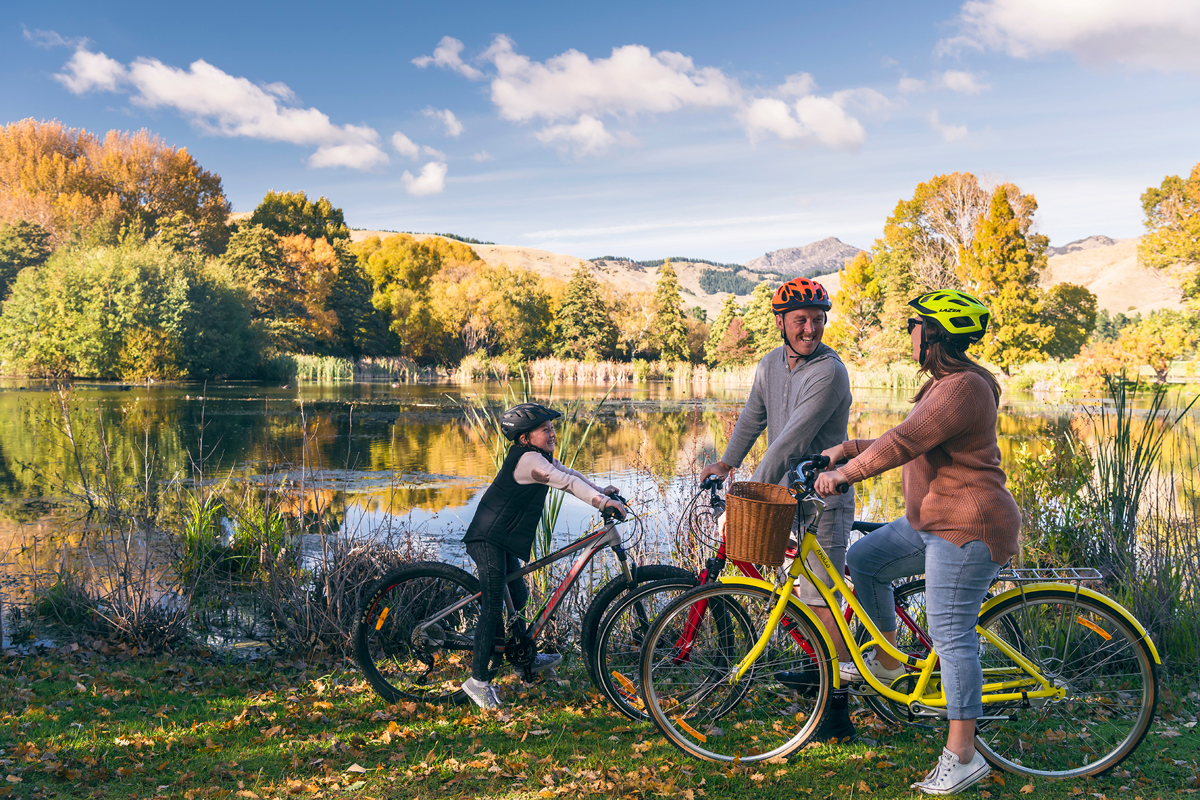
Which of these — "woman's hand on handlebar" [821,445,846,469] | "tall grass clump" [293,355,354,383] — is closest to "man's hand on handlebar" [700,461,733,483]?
"woman's hand on handlebar" [821,445,846,469]

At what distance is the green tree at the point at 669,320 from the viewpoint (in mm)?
55281

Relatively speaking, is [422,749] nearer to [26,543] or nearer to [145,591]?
[145,591]

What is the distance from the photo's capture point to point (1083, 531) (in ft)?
17.7

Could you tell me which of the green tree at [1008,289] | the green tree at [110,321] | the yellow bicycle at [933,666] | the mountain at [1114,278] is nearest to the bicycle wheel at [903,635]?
the yellow bicycle at [933,666]

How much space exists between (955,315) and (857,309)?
41.7 meters

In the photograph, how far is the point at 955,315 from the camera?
2764 mm

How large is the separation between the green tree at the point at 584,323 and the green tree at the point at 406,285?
361 inches

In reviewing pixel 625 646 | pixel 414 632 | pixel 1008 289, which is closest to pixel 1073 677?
pixel 625 646

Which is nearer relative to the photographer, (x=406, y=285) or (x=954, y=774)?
(x=954, y=774)

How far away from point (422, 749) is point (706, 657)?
130cm

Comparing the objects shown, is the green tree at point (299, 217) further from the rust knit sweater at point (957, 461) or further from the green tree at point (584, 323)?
the rust knit sweater at point (957, 461)

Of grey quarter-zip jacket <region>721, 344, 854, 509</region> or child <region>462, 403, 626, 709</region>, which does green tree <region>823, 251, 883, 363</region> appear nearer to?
grey quarter-zip jacket <region>721, 344, 854, 509</region>

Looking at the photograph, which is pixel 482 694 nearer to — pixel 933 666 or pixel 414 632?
pixel 414 632

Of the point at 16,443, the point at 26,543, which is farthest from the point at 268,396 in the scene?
the point at 26,543
